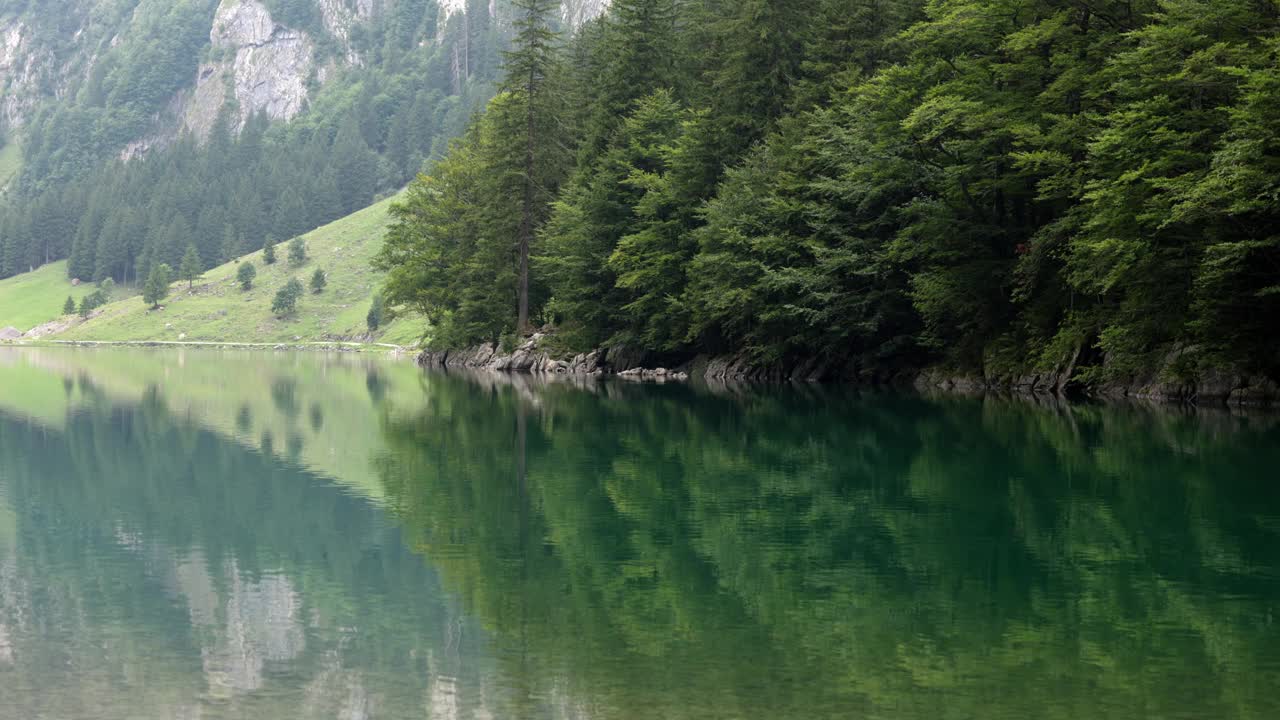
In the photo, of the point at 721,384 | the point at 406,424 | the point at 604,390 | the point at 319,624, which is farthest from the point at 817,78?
the point at 319,624

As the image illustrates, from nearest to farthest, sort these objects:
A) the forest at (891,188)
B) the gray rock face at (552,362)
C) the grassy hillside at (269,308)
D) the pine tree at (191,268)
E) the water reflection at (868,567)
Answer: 1. the water reflection at (868,567)
2. the forest at (891,188)
3. the gray rock face at (552,362)
4. the grassy hillside at (269,308)
5. the pine tree at (191,268)

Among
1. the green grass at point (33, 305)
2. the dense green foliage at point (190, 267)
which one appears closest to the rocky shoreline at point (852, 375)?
the dense green foliage at point (190, 267)

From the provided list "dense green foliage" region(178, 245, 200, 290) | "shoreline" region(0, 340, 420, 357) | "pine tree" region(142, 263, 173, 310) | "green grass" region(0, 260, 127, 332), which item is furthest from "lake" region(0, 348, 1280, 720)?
"green grass" region(0, 260, 127, 332)

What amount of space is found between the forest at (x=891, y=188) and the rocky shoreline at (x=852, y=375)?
0.72 meters

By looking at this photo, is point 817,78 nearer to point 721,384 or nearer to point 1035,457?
point 721,384

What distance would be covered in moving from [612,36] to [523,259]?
13.4 metres

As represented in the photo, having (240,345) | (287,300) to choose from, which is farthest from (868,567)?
(287,300)

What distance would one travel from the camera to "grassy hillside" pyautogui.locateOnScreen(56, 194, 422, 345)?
15600 cm

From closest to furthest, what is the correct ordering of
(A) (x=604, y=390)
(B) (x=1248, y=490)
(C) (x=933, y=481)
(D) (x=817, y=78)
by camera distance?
(B) (x=1248, y=490)
(C) (x=933, y=481)
(A) (x=604, y=390)
(D) (x=817, y=78)

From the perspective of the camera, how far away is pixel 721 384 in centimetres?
5294

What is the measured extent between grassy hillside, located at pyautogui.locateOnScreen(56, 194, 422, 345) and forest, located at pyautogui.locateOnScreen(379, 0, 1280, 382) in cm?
7672

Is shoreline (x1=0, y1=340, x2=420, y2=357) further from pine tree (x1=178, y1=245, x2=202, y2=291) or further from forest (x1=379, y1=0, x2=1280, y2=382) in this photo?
forest (x1=379, y1=0, x2=1280, y2=382)

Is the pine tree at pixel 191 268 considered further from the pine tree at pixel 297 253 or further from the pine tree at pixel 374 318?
the pine tree at pixel 374 318

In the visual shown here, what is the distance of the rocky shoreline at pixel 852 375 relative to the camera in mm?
35750
